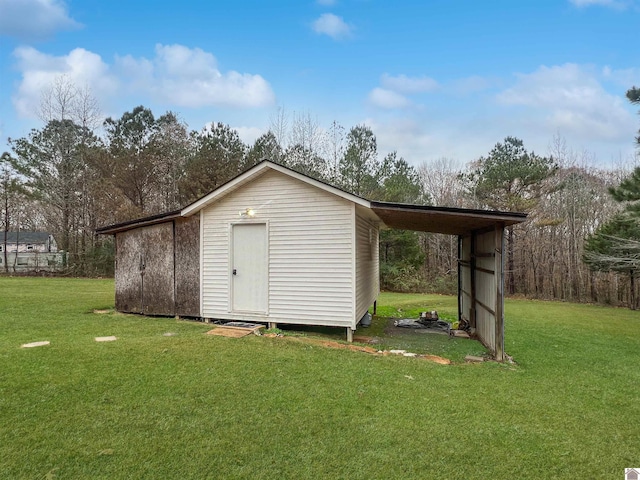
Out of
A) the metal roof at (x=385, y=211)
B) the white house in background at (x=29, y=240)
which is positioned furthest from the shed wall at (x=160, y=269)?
the white house in background at (x=29, y=240)

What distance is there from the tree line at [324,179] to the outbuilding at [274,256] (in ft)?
34.7

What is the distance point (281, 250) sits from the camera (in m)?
6.95

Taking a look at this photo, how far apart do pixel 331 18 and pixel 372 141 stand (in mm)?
8253

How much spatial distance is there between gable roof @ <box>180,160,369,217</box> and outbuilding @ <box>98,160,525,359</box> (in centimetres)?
2

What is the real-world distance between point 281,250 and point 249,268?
2.66ft

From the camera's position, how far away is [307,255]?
22.2 feet

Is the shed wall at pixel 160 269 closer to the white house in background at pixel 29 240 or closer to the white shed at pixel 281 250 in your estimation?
the white shed at pixel 281 250

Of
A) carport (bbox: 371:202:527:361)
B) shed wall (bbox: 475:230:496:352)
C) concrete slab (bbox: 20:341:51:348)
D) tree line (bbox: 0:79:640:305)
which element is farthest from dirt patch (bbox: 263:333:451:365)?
tree line (bbox: 0:79:640:305)

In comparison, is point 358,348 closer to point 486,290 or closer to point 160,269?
point 486,290

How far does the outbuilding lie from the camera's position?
6.49 m

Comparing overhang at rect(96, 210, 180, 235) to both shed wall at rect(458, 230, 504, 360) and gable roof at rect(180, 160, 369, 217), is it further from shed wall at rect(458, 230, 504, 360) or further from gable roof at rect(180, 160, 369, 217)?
shed wall at rect(458, 230, 504, 360)

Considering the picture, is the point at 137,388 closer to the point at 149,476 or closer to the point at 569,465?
the point at 149,476

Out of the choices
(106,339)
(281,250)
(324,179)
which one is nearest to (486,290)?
(281,250)

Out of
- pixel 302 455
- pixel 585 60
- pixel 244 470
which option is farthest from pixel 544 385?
pixel 585 60
